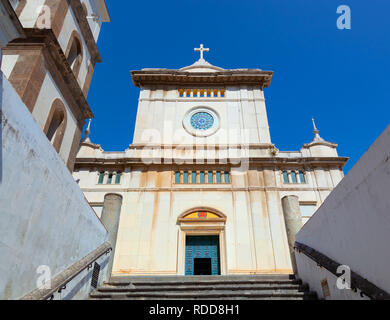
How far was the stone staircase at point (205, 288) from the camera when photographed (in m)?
7.82

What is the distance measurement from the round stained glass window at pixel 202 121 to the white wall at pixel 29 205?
14224 mm

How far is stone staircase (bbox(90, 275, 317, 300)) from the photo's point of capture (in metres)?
7.82

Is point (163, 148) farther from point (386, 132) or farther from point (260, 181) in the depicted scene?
point (386, 132)

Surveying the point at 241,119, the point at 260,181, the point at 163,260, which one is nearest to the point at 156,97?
the point at 241,119

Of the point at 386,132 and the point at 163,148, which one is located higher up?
the point at 163,148

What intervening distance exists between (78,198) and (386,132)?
7.12 metres

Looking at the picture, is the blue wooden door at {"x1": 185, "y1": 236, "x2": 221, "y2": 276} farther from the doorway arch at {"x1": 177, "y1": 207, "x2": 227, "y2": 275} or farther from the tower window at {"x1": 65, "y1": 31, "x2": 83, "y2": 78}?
the tower window at {"x1": 65, "y1": 31, "x2": 83, "y2": 78}

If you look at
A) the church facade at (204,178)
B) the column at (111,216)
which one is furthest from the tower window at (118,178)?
the column at (111,216)

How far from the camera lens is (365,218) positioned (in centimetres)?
543

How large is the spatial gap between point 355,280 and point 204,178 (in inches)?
504

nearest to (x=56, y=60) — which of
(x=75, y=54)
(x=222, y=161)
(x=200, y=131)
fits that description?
(x=75, y=54)

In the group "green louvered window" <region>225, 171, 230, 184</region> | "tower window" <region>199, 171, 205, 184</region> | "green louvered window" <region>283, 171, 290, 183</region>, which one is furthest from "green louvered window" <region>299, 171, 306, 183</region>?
"tower window" <region>199, 171, 205, 184</region>

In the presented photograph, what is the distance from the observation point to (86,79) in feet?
47.8

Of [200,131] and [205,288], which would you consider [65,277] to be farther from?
[200,131]
